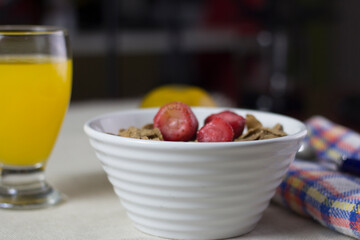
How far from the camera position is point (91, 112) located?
1096 millimetres

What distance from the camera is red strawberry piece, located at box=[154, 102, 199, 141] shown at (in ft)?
1.54

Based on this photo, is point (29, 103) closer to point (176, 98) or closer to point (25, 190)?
point (25, 190)

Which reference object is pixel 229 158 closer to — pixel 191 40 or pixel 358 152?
pixel 358 152

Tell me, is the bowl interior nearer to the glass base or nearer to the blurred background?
the glass base

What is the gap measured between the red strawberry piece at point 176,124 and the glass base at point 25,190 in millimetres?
160

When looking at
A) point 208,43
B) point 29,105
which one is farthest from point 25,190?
point 208,43

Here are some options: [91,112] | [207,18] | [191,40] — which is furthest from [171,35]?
[91,112]

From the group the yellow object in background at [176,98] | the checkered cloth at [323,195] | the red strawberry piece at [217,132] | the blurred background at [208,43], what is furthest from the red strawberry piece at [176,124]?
the blurred background at [208,43]

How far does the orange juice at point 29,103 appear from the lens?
1.80ft

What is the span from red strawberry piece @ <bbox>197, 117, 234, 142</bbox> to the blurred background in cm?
122

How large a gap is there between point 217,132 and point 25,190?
0.24 meters

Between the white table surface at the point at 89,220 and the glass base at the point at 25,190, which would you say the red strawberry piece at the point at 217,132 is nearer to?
the white table surface at the point at 89,220

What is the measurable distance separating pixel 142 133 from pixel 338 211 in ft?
0.61

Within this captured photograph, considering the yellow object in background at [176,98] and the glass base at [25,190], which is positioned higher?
the yellow object in background at [176,98]
